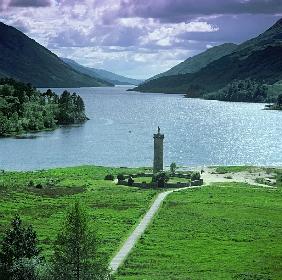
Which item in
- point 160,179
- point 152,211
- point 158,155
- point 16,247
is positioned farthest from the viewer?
point 158,155

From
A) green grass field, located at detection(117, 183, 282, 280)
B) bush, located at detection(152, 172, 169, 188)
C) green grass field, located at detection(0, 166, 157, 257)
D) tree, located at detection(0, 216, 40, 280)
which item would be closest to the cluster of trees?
tree, located at detection(0, 216, 40, 280)

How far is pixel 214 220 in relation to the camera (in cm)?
8238

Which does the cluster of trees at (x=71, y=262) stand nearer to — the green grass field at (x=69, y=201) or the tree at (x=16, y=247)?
the tree at (x=16, y=247)

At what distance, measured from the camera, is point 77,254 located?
43.9 m

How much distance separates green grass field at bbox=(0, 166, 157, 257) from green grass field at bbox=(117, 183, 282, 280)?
3995mm

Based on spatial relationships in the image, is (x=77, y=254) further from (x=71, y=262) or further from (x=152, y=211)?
(x=152, y=211)

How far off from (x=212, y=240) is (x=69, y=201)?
31.5 metres

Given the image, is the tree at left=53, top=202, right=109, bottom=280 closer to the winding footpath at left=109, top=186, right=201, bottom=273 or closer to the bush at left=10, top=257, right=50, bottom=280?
the bush at left=10, top=257, right=50, bottom=280

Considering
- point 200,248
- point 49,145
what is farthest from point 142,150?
point 200,248

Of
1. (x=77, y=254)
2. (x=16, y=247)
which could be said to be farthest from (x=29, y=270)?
(x=16, y=247)

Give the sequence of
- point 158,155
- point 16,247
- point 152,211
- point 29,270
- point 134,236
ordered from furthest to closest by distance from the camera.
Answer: point 158,155 < point 152,211 < point 134,236 < point 16,247 < point 29,270

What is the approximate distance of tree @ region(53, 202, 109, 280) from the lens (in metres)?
43.2

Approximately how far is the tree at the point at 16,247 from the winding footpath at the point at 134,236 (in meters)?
6.94

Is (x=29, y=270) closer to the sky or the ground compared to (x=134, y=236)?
closer to the sky
